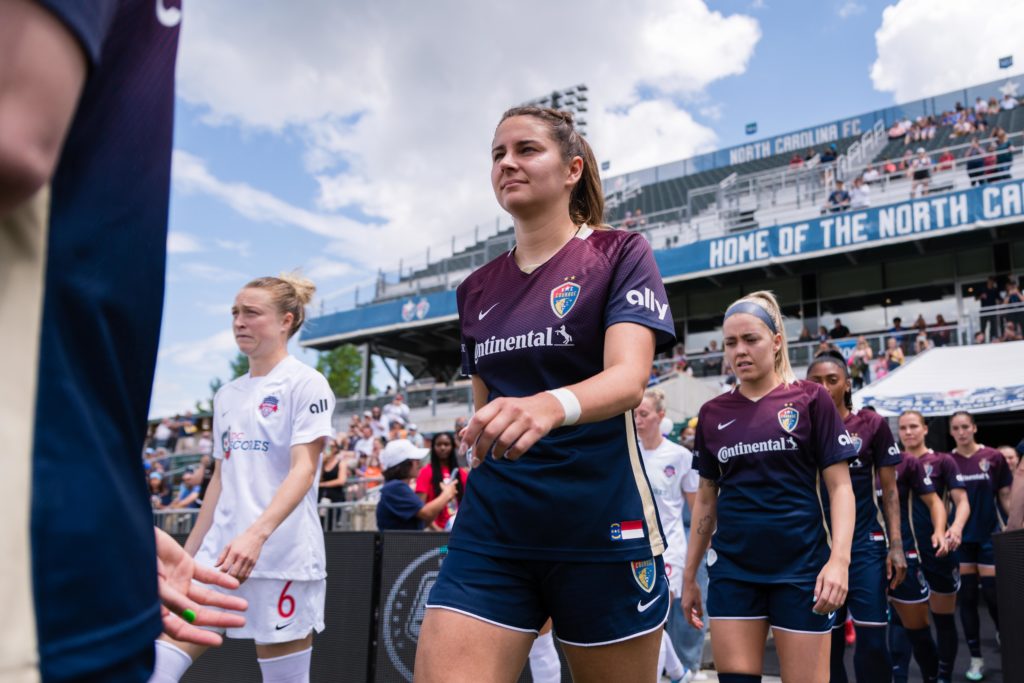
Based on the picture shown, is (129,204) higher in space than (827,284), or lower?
lower

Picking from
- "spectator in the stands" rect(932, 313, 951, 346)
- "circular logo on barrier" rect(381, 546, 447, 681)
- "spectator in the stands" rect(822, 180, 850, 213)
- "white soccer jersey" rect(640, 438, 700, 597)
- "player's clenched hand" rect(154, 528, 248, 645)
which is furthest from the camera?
"spectator in the stands" rect(822, 180, 850, 213)

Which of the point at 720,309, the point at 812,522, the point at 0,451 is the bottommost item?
the point at 812,522

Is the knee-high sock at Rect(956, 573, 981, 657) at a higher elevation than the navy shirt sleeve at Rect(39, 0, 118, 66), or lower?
lower

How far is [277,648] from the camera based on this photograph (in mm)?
4023

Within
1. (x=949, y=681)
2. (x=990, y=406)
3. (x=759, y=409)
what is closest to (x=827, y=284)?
(x=990, y=406)

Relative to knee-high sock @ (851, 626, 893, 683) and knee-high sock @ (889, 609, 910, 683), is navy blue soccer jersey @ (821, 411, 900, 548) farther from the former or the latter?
knee-high sock @ (889, 609, 910, 683)

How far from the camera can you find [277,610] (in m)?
4.00

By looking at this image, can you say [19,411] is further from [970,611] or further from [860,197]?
[860,197]

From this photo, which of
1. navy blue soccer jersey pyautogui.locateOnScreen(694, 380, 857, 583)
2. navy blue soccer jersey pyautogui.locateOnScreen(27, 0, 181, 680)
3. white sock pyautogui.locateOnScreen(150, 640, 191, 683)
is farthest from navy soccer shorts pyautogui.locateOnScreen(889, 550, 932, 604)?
navy blue soccer jersey pyautogui.locateOnScreen(27, 0, 181, 680)

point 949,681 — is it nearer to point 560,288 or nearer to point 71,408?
point 560,288

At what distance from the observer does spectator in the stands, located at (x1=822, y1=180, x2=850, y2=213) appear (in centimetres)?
2409

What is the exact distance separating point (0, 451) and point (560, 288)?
2005mm

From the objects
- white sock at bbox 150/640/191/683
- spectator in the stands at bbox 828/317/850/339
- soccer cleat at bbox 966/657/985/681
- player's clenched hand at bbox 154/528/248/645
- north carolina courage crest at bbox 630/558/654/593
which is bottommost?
soccer cleat at bbox 966/657/985/681

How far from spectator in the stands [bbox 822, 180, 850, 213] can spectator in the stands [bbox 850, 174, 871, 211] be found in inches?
6.3
